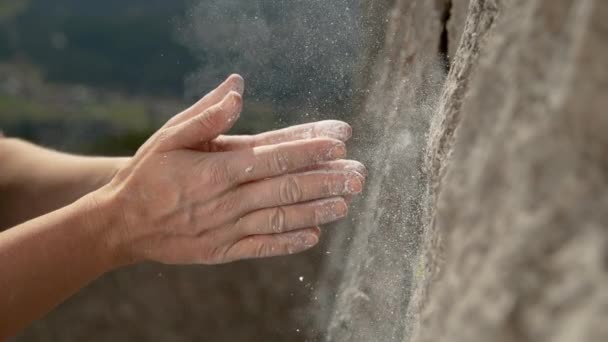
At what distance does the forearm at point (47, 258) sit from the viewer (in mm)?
1158

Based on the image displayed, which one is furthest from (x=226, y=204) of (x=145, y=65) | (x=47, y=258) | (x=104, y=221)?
(x=145, y=65)

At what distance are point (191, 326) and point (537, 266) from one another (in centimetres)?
195

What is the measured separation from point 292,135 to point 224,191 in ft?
0.57

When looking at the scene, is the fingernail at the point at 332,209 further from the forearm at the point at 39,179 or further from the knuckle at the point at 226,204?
the forearm at the point at 39,179

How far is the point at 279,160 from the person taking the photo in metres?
1.10

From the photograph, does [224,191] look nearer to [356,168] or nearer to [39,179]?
[356,168]

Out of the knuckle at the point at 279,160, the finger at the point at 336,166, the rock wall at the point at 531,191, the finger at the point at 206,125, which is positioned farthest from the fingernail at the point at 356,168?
the rock wall at the point at 531,191

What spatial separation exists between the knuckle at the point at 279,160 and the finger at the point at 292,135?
0.12 metres

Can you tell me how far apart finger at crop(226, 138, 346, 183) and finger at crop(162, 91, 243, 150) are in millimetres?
62

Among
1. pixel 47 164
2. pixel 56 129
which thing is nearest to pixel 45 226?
pixel 47 164

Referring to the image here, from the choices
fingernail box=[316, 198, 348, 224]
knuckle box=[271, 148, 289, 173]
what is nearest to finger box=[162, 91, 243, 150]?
knuckle box=[271, 148, 289, 173]

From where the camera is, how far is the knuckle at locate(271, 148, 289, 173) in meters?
1.10

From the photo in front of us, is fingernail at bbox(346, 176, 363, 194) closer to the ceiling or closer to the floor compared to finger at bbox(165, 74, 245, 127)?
closer to the floor

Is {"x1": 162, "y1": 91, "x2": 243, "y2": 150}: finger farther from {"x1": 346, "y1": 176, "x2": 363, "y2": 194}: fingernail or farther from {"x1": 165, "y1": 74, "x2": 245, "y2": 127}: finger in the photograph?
{"x1": 346, "y1": 176, "x2": 363, "y2": 194}: fingernail
